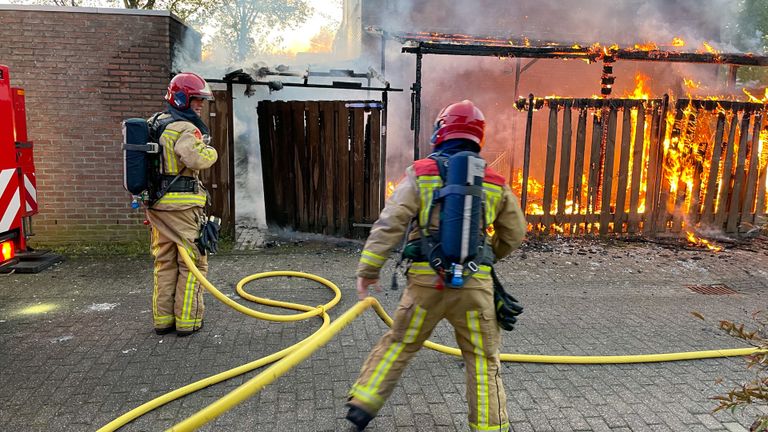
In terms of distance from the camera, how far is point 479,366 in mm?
2621

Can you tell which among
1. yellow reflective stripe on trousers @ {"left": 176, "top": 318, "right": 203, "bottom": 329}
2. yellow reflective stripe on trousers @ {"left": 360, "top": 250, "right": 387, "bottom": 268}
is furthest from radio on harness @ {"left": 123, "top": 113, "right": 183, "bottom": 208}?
yellow reflective stripe on trousers @ {"left": 360, "top": 250, "right": 387, "bottom": 268}

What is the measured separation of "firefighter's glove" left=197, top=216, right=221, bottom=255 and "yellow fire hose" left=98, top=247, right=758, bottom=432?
0.55 feet

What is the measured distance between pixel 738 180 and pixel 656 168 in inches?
55.9

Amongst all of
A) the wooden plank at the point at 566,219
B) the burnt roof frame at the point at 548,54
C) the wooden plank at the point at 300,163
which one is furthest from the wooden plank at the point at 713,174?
the wooden plank at the point at 300,163

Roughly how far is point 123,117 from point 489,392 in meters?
6.27

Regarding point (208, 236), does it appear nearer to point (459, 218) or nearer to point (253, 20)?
point (459, 218)

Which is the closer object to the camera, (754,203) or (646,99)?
(646,99)

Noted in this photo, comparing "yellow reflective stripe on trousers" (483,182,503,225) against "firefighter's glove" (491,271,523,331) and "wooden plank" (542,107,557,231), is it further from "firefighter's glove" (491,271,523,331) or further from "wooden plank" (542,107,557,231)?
"wooden plank" (542,107,557,231)

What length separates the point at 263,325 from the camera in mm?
4418

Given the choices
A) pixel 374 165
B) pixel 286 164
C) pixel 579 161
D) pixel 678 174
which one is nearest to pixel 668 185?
pixel 678 174

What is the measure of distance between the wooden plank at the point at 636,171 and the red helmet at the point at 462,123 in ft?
19.8

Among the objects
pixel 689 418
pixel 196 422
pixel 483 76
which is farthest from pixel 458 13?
pixel 196 422

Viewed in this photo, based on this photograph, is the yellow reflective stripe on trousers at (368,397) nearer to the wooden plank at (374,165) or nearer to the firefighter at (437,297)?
the firefighter at (437,297)

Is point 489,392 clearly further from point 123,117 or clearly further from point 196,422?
point 123,117
